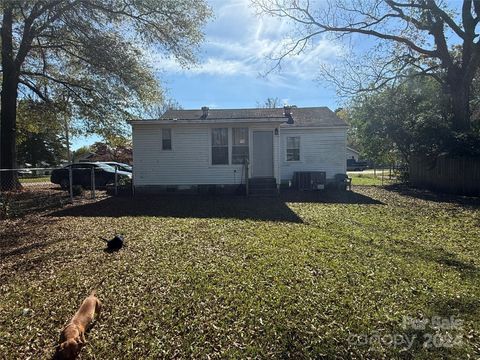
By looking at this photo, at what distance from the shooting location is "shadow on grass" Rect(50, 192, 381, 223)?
31.0 ft

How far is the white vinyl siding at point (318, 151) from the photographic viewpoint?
16.3 meters

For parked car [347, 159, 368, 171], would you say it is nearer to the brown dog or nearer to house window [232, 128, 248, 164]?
house window [232, 128, 248, 164]

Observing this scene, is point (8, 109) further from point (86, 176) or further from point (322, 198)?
point (322, 198)

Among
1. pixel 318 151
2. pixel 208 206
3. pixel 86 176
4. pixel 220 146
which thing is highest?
pixel 220 146

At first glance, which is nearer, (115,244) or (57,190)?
(115,244)

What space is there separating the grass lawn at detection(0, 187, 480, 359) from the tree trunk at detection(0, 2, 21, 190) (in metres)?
8.41

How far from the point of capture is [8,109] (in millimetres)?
15344

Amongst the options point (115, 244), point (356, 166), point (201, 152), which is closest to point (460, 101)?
point (201, 152)

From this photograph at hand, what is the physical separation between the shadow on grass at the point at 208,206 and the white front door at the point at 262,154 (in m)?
1.38

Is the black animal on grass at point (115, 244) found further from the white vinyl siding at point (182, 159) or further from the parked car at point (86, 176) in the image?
the parked car at point (86, 176)

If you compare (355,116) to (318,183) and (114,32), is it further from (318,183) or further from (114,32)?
(114,32)

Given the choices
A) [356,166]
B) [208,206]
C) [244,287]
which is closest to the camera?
[244,287]

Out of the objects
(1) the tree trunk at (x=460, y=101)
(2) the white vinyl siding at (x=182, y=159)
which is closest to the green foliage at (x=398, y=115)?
(1) the tree trunk at (x=460, y=101)

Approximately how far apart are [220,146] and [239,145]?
784 mm
